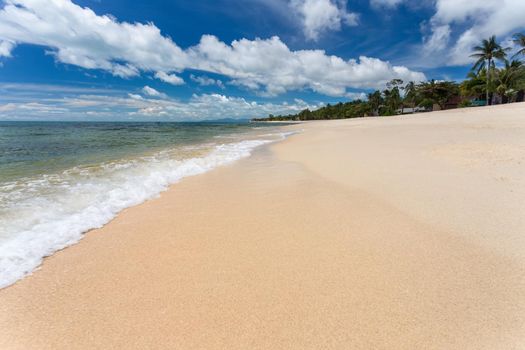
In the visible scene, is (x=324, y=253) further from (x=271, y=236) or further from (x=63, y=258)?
(x=63, y=258)

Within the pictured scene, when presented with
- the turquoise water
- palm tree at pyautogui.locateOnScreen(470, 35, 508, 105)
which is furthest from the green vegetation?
the turquoise water

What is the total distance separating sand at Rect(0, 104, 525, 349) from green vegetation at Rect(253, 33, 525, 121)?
4980 centimetres

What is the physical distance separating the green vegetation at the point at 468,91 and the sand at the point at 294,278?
49.8 metres

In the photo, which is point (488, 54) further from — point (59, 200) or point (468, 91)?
point (59, 200)

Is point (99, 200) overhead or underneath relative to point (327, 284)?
overhead

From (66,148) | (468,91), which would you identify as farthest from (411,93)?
(66,148)

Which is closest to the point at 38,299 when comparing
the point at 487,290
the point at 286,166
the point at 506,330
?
the point at 506,330

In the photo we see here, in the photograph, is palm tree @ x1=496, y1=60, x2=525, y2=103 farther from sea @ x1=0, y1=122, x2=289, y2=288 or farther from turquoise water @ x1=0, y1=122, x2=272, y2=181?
sea @ x1=0, y1=122, x2=289, y2=288

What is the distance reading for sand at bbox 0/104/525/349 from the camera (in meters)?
1.97

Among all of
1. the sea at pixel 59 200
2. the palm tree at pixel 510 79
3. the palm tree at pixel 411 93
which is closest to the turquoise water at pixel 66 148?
the sea at pixel 59 200

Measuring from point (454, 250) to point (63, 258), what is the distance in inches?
203

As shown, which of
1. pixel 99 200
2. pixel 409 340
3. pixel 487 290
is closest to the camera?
pixel 409 340

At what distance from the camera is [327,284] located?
2.50m

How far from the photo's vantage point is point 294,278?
2617 millimetres
